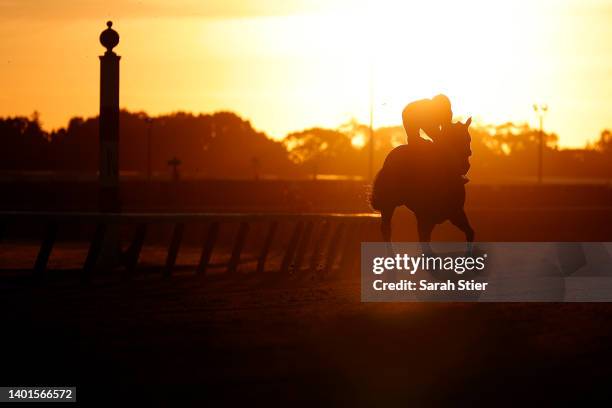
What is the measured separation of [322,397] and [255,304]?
582 cm

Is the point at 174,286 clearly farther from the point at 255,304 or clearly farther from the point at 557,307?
the point at 557,307

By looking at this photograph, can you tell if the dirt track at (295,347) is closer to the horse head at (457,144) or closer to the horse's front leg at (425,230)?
the horse's front leg at (425,230)

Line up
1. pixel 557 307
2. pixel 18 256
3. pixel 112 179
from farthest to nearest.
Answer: pixel 18 256 < pixel 112 179 < pixel 557 307

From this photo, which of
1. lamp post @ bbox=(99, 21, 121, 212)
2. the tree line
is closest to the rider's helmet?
lamp post @ bbox=(99, 21, 121, 212)

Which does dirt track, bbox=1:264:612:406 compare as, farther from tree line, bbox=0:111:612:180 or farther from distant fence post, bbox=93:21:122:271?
tree line, bbox=0:111:612:180

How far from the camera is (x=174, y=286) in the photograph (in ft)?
52.3

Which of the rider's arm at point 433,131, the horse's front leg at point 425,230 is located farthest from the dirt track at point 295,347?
the rider's arm at point 433,131

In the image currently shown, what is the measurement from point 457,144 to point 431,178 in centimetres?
49

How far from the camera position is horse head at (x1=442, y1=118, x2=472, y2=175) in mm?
14297

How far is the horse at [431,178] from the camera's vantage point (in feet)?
47.0

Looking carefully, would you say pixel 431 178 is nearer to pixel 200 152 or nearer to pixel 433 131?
pixel 433 131

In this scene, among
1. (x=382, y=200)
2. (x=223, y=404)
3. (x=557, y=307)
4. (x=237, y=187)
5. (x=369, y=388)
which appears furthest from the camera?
(x=237, y=187)

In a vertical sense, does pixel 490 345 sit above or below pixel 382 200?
below

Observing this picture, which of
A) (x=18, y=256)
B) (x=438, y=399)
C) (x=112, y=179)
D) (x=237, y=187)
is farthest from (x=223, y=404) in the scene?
(x=237, y=187)
